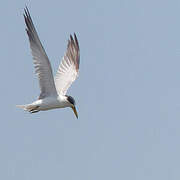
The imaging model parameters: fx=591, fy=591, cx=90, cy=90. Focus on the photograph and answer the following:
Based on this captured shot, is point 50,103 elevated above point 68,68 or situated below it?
below

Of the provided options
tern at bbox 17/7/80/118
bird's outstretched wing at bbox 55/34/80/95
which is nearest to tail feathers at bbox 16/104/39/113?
tern at bbox 17/7/80/118

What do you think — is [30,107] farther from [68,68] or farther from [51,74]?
[68,68]

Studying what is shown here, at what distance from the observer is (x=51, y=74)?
1848cm

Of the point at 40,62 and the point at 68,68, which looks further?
the point at 68,68

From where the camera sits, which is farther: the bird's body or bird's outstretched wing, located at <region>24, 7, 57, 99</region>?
the bird's body

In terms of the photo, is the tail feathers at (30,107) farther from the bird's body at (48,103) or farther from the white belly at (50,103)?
the white belly at (50,103)

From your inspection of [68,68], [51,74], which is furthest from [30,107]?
[68,68]

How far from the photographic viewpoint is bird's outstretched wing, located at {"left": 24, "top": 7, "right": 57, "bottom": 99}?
699 inches

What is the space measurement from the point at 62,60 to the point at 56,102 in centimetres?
347

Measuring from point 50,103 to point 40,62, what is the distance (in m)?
1.54

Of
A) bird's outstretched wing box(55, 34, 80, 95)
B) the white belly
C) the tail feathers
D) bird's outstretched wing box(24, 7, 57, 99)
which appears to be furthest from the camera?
bird's outstretched wing box(55, 34, 80, 95)

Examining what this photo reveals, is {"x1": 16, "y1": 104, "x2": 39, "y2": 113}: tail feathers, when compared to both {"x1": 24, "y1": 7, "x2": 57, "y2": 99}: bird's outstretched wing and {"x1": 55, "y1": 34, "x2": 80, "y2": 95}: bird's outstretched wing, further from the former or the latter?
{"x1": 55, "y1": 34, "x2": 80, "y2": 95}: bird's outstretched wing

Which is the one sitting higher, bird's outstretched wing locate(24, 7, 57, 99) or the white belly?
bird's outstretched wing locate(24, 7, 57, 99)

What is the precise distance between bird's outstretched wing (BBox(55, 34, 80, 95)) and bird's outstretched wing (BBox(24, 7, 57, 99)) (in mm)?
1477
